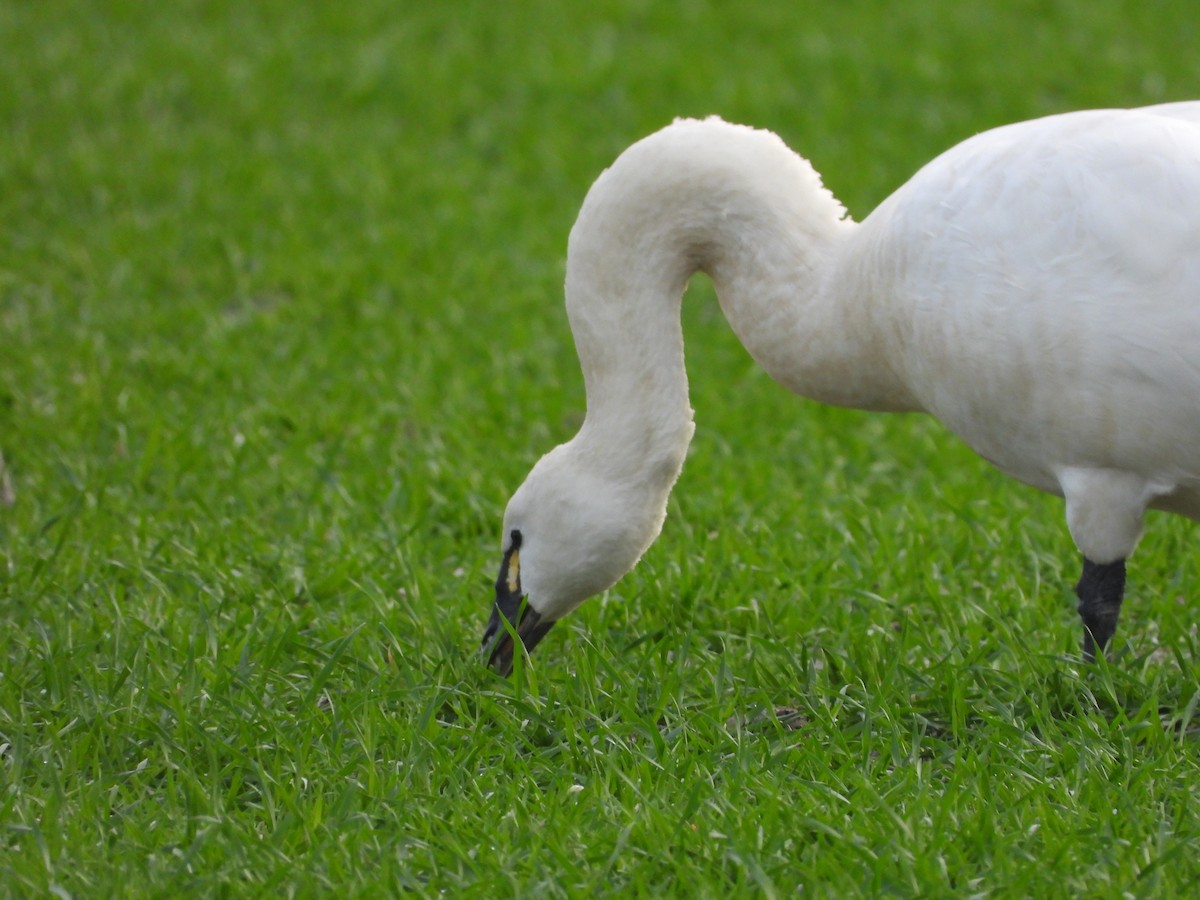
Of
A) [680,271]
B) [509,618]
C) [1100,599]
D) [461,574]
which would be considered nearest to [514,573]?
[509,618]

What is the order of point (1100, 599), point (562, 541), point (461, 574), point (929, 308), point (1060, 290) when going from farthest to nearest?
1. point (461, 574)
2. point (562, 541)
3. point (1100, 599)
4. point (929, 308)
5. point (1060, 290)

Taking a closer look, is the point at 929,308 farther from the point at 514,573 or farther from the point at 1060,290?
the point at 514,573

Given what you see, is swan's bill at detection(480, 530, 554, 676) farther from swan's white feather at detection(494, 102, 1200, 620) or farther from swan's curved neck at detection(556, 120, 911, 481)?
swan's curved neck at detection(556, 120, 911, 481)

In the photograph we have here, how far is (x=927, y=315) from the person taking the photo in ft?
11.8

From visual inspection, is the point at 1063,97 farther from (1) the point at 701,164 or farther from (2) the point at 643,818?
(2) the point at 643,818

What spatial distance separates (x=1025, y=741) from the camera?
3643mm

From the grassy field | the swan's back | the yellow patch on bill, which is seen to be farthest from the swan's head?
the swan's back

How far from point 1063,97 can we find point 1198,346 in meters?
6.84

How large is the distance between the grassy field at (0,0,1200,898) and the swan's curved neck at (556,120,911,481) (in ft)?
2.15

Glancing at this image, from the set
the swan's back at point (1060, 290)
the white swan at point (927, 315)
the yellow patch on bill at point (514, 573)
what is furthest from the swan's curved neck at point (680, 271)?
the yellow patch on bill at point (514, 573)

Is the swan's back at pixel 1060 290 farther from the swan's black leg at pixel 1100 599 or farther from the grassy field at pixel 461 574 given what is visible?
the grassy field at pixel 461 574

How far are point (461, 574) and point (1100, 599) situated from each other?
196 centimetres

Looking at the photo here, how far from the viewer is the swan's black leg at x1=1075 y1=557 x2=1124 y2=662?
12.3ft

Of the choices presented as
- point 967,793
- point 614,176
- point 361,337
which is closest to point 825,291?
point 614,176
